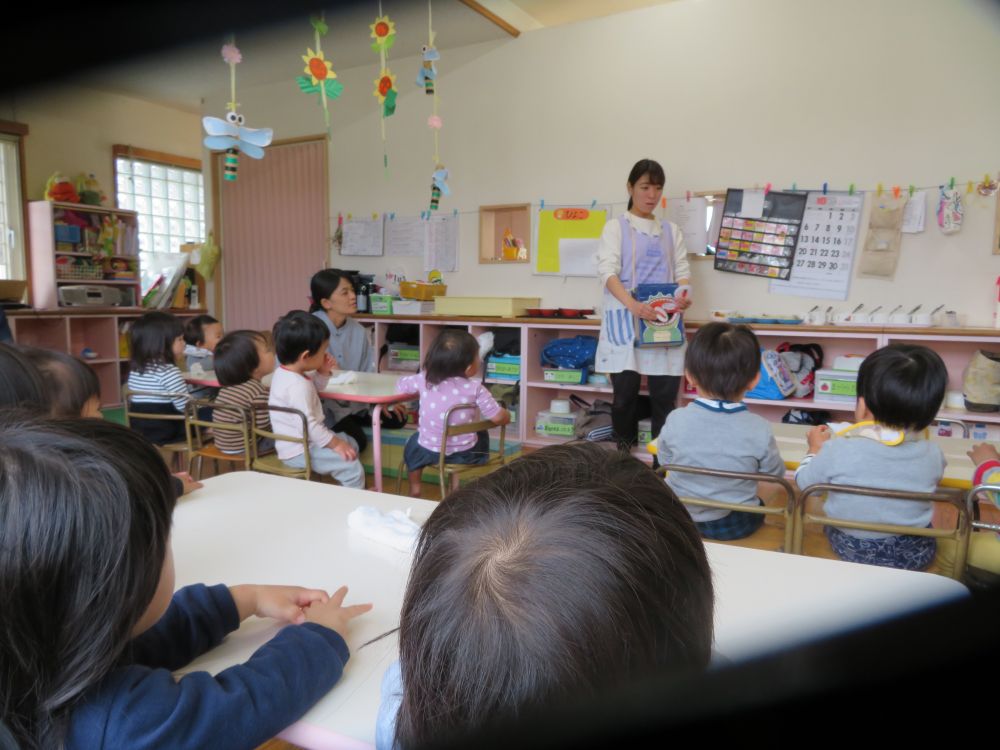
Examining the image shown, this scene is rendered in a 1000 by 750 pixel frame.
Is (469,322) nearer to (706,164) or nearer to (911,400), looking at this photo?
(706,164)

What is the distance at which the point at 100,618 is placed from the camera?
22.0 inches

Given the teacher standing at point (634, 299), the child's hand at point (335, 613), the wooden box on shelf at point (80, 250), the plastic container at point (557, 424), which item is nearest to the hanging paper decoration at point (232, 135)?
the child's hand at point (335, 613)

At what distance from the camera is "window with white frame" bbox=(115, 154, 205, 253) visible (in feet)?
21.0

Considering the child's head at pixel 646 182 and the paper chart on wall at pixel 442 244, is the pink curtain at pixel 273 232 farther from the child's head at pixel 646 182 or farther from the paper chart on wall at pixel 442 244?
the child's head at pixel 646 182

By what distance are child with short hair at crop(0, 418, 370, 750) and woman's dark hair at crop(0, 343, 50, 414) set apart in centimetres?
73

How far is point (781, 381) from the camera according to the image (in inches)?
135

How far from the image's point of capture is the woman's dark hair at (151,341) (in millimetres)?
2938

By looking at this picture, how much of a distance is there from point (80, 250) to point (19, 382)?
5.04 metres

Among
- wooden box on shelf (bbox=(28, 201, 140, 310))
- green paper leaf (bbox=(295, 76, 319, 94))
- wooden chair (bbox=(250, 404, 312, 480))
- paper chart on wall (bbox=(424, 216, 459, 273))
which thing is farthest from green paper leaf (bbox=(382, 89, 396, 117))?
wooden box on shelf (bbox=(28, 201, 140, 310))

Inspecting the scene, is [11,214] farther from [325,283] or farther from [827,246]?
[827,246]

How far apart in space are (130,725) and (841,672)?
1.94ft

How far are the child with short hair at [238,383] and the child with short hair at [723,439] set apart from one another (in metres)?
1.70

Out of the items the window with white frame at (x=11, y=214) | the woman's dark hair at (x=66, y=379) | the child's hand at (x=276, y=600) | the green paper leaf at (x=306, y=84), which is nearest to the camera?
the child's hand at (x=276, y=600)

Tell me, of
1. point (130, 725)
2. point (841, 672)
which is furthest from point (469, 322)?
point (841, 672)
